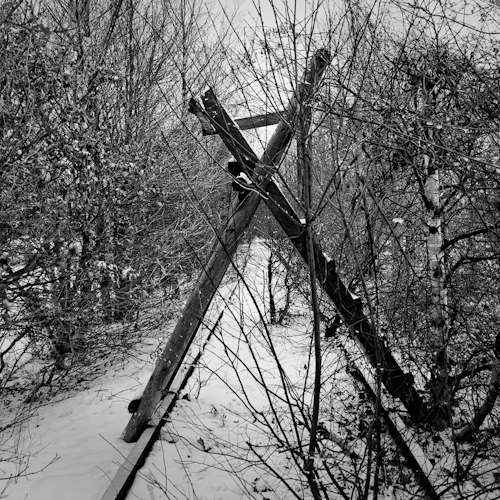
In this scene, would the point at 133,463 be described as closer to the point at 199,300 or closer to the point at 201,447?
the point at 201,447

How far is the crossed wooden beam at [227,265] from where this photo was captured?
2.79 metres

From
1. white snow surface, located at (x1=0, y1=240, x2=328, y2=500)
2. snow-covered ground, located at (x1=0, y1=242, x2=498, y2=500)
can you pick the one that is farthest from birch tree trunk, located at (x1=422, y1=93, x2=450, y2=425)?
white snow surface, located at (x1=0, y1=240, x2=328, y2=500)

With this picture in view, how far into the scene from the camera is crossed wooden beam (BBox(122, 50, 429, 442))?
2.79 metres

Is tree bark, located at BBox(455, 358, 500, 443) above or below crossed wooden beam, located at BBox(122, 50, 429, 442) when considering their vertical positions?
below

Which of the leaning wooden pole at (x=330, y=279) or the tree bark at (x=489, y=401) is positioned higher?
the leaning wooden pole at (x=330, y=279)

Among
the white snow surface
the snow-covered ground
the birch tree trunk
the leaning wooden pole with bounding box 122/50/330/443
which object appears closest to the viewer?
the leaning wooden pole with bounding box 122/50/330/443

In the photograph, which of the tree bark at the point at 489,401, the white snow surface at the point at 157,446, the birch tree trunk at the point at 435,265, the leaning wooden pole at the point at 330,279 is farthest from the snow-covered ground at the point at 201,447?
the birch tree trunk at the point at 435,265

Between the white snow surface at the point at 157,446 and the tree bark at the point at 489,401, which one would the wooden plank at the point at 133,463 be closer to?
the white snow surface at the point at 157,446

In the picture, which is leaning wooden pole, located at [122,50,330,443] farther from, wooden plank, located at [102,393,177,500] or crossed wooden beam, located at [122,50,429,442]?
wooden plank, located at [102,393,177,500]

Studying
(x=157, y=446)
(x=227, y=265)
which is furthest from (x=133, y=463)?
(x=227, y=265)

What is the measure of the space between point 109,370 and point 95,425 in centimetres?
245

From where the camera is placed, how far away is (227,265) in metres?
3.50

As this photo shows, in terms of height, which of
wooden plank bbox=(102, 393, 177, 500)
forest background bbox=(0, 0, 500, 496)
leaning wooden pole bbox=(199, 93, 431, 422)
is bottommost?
wooden plank bbox=(102, 393, 177, 500)

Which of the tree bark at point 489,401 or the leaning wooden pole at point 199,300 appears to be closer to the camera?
the leaning wooden pole at point 199,300
